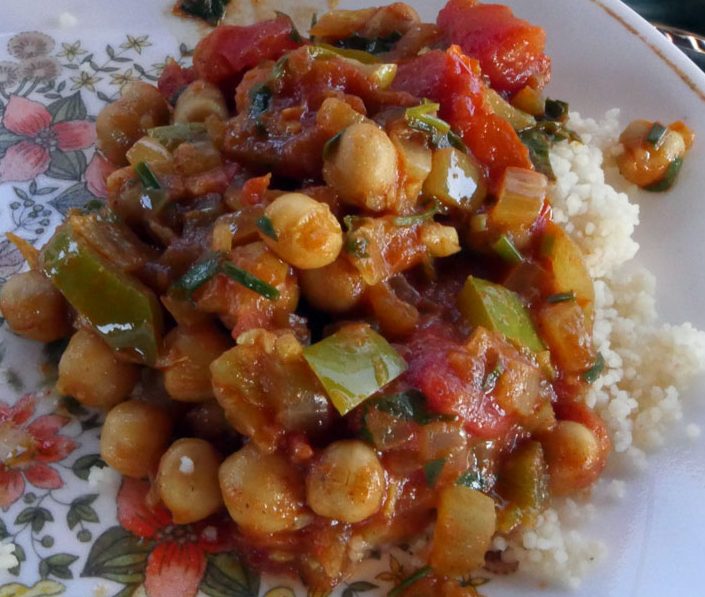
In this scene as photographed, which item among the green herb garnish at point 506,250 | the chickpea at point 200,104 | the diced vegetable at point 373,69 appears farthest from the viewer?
the chickpea at point 200,104

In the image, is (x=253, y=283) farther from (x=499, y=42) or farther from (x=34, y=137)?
(x=34, y=137)

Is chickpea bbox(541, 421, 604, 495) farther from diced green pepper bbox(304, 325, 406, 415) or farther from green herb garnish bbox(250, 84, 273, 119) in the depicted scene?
green herb garnish bbox(250, 84, 273, 119)

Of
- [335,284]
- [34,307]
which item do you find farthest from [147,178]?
[335,284]

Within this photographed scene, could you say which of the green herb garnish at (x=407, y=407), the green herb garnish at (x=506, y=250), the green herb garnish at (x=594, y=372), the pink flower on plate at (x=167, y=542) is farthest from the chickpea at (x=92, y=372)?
the green herb garnish at (x=594, y=372)

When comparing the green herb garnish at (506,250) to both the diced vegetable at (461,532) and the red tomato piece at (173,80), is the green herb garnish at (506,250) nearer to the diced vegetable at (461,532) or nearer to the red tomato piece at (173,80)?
the diced vegetable at (461,532)

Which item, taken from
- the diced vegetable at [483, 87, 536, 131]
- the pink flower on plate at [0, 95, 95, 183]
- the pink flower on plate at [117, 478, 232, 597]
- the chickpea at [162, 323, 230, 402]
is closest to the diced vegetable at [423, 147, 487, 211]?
the diced vegetable at [483, 87, 536, 131]

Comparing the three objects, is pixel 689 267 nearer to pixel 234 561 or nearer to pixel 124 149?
pixel 234 561
